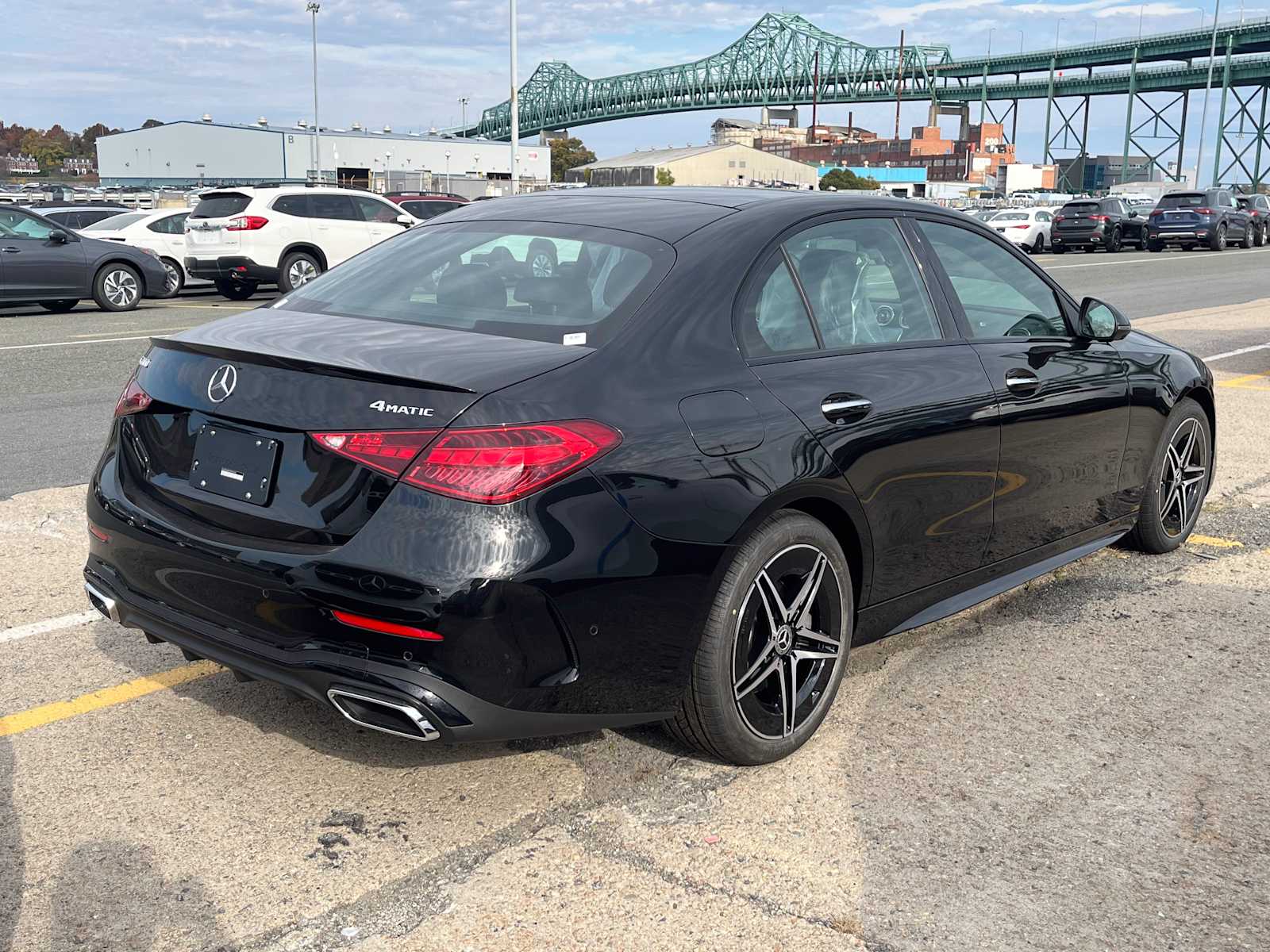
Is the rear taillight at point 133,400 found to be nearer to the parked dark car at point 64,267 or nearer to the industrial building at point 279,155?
the parked dark car at point 64,267

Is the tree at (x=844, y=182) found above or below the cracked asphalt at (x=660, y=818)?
above

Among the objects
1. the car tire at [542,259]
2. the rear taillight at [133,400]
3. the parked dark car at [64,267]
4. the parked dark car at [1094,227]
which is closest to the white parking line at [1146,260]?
the parked dark car at [1094,227]

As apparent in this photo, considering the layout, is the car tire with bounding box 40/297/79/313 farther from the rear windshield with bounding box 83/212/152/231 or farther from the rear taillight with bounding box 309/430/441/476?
the rear taillight with bounding box 309/430/441/476

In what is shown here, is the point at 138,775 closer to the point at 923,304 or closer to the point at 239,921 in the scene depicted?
the point at 239,921

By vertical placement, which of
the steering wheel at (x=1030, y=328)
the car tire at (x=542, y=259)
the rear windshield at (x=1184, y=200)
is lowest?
the steering wheel at (x=1030, y=328)

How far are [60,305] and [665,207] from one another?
16.0 m

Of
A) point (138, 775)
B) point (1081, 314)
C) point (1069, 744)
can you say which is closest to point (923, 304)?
point (1081, 314)

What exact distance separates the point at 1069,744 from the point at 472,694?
1.86 meters

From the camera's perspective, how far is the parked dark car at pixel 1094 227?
37406mm

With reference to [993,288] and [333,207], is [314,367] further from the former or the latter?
[333,207]

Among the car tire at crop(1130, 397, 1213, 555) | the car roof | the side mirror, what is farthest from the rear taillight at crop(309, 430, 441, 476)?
the car tire at crop(1130, 397, 1213, 555)

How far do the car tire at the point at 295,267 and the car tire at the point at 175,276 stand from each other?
1538 millimetres

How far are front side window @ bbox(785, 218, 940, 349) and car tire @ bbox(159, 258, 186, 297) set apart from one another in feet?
53.8

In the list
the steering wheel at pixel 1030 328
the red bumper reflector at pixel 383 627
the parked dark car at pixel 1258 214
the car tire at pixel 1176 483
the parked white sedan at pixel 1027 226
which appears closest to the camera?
the red bumper reflector at pixel 383 627
